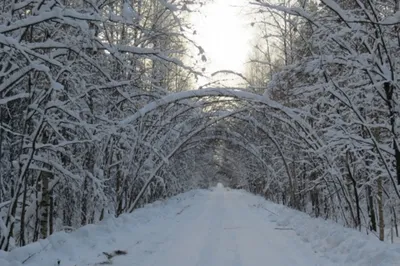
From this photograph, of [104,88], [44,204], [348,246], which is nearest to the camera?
[348,246]

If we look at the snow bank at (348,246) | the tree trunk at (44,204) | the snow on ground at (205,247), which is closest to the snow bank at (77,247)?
the snow on ground at (205,247)

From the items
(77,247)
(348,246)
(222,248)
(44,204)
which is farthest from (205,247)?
(44,204)

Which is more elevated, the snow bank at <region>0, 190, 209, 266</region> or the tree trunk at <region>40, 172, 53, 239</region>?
the tree trunk at <region>40, 172, 53, 239</region>

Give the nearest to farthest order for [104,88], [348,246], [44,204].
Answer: [348,246]
[104,88]
[44,204]

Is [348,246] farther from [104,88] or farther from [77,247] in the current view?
[104,88]

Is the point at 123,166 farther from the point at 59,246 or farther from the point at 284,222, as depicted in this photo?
the point at 59,246

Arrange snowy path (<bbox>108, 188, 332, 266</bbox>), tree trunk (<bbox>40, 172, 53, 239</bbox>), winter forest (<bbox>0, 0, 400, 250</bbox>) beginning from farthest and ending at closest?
tree trunk (<bbox>40, 172, 53, 239</bbox>) → snowy path (<bbox>108, 188, 332, 266</bbox>) → winter forest (<bbox>0, 0, 400, 250</bbox>)

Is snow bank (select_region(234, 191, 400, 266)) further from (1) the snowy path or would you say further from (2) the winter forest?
(2) the winter forest

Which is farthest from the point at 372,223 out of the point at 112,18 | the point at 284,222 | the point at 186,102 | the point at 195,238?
the point at 112,18

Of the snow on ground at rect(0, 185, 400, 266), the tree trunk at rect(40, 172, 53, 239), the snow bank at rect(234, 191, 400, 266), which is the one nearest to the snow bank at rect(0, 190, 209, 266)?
the snow on ground at rect(0, 185, 400, 266)

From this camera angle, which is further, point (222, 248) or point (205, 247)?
point (205, 247)

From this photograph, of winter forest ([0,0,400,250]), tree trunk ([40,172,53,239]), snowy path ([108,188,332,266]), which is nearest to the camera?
winter forest ([0,0,400,250])

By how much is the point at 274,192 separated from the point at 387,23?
86.3 ft

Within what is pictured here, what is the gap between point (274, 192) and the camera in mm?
30797
